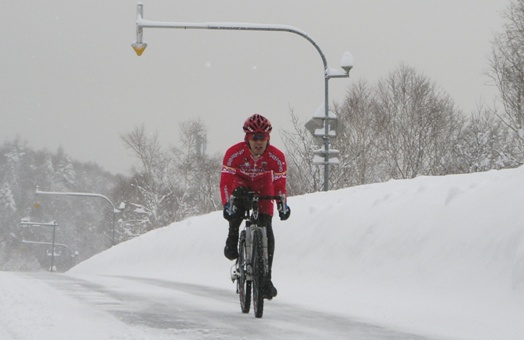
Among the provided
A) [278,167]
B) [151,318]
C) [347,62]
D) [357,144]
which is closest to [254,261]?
[278,167]

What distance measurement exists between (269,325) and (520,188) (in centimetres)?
450

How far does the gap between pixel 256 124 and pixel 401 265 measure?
3.84m

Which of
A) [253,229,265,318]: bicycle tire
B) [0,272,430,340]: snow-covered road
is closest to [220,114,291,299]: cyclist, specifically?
[253,229,265,318]: bicycle tire

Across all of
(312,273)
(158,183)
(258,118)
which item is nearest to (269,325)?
(258,118)

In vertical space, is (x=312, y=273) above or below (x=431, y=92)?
below

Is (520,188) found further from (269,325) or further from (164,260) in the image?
(164,260)

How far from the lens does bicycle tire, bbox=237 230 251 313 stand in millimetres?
7836

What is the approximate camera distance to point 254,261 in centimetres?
762

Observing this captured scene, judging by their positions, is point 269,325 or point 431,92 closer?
point 269,325

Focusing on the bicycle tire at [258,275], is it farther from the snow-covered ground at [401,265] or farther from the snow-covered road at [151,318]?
the snow-covered ground at [401,265]

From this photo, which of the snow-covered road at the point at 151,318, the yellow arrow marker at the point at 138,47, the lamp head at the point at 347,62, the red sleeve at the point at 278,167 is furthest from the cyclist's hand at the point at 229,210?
the lamp head at the point at 347,62

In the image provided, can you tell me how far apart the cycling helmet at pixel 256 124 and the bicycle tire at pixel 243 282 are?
106cm

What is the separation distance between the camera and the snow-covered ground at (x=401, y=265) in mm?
7234

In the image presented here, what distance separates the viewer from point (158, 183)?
60094mm
